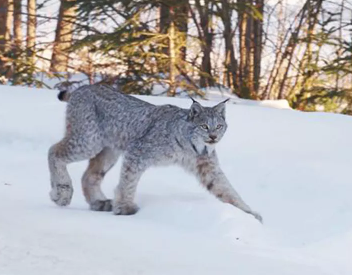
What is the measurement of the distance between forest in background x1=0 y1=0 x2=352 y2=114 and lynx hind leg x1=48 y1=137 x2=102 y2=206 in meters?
5.01

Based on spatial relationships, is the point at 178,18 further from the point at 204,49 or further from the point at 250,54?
the point at 250,54

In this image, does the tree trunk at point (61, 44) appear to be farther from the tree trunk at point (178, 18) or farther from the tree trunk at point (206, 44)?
the tree trunk at point (206, 44)

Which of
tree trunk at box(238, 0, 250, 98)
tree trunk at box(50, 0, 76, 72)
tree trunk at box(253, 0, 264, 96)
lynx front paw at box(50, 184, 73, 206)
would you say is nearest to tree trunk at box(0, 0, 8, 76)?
tree trunk at box(50, 0, 76, 72)

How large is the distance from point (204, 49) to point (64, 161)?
245 inches

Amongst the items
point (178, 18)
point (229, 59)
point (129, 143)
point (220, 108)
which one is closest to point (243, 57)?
point (229, 59)

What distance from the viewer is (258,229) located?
5.34m

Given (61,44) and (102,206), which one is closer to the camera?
(102,206)

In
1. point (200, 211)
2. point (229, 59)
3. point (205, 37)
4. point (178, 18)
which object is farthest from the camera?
point (229, 59)

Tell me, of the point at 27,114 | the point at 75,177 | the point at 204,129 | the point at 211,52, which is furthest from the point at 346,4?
the point at 204,129

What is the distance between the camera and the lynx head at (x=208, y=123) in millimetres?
5629

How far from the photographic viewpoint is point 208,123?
5.64 metres

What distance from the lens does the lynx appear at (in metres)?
5.79

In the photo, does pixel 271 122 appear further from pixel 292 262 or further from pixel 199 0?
pixel 292 262

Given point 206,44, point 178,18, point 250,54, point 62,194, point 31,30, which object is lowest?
point 62,194
